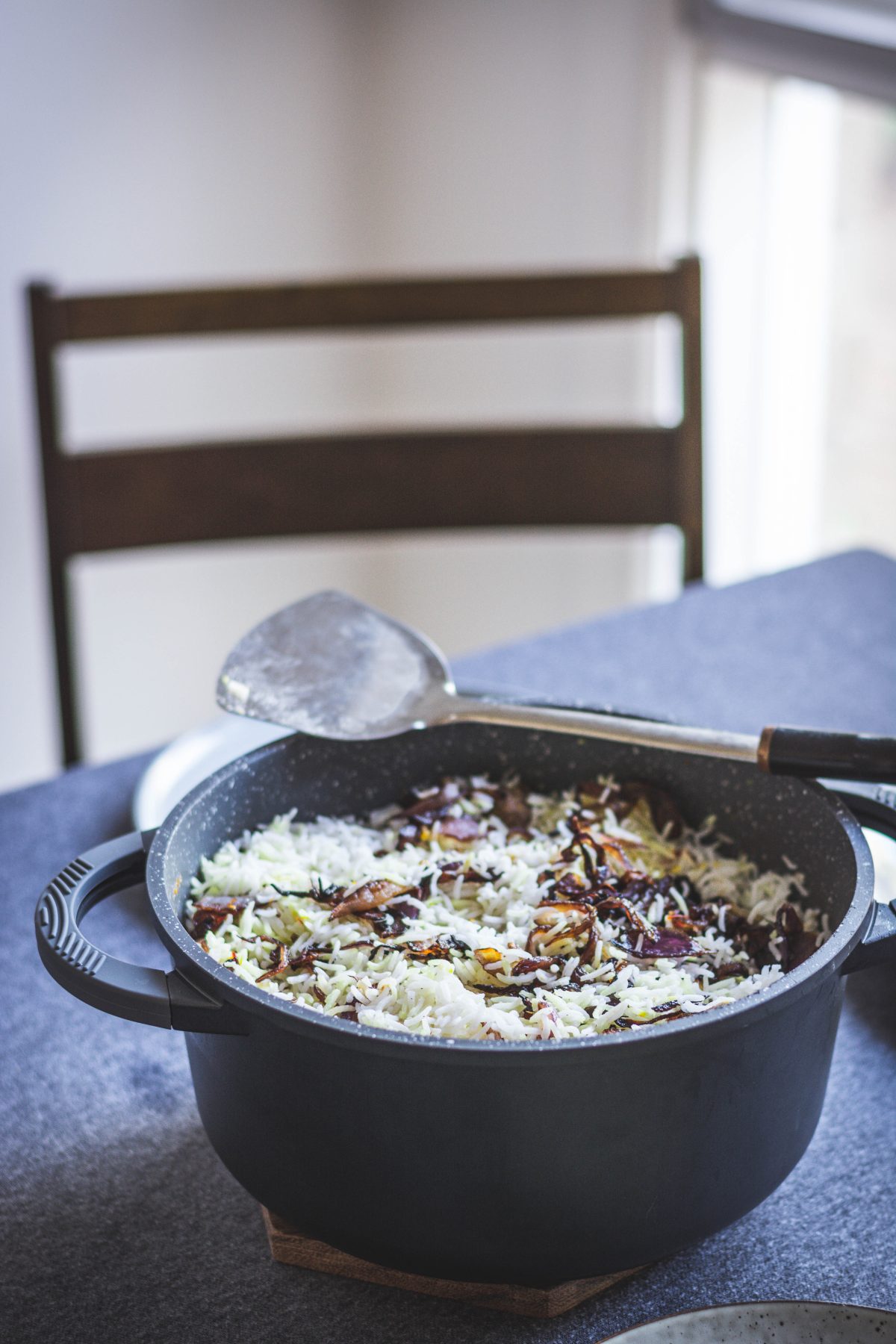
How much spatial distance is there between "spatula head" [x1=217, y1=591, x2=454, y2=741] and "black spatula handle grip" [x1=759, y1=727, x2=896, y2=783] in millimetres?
223

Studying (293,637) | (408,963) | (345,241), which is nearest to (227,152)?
(345,241)

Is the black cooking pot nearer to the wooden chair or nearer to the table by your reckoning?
the table

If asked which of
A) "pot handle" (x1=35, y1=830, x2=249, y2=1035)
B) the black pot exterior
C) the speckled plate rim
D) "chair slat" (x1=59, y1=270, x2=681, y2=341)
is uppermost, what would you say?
"chair slat" (x1=59, y1=270, x2=681, y2=341)

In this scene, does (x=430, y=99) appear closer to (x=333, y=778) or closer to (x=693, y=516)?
(x=693, y=516)

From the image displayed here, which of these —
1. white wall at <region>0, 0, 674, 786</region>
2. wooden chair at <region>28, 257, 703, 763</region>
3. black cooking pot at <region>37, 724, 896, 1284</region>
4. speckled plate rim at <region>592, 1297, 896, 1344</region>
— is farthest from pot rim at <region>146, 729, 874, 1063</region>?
white wall at <region>0, 0, 674, 786</region>

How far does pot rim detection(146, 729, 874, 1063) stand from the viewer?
1.55 ft

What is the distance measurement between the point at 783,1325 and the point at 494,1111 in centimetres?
15

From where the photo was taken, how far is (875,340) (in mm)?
2096

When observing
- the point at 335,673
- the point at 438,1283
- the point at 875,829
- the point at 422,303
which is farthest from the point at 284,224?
the point at 438,1283

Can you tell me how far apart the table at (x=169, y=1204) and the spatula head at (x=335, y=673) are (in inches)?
1.9

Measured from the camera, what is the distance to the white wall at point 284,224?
6.82 ft

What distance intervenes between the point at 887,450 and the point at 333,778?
1.62 m

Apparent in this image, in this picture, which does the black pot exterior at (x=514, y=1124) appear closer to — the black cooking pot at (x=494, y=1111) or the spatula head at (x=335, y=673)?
the black cooking pot at (x=494, y=1111)

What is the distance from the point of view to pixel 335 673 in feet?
2.62
